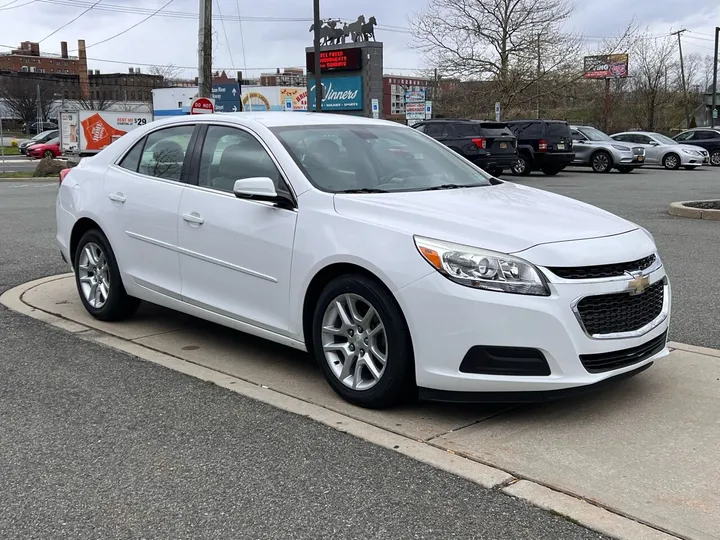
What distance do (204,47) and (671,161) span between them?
18722mm

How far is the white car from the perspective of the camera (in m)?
3.86

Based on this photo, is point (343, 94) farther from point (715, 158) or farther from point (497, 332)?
point (497, 332)

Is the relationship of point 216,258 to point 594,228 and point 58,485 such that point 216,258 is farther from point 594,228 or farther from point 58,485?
point 594,228

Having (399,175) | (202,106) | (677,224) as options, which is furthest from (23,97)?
(399,175)

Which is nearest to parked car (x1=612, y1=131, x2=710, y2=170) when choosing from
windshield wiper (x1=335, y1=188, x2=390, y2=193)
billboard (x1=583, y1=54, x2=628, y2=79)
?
billboard (x1=583, y1=54, x2=628, y2=79)

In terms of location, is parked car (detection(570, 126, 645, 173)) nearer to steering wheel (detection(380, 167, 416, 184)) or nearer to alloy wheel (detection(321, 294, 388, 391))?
steering wheel (detection(380, 167, 416, 184))

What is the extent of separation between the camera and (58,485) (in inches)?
136

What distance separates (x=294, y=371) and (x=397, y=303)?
1332 millimetres

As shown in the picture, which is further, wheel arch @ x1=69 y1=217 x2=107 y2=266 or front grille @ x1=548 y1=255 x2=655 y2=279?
wheel arch @ x1=69 y1=217 x2=107 y2=266

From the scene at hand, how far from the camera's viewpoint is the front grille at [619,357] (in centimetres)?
394

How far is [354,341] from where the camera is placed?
170 inches

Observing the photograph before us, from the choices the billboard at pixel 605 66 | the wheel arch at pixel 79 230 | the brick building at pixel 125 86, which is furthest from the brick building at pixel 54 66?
the wheel arch at pixel 79 230

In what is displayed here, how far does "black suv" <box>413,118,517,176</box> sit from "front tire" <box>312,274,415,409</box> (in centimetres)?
1793

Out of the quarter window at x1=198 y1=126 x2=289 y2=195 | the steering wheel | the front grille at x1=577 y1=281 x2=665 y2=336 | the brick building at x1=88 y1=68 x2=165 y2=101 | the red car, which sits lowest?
the front grille at x1=577 y1=281 x2=665 y2=336
